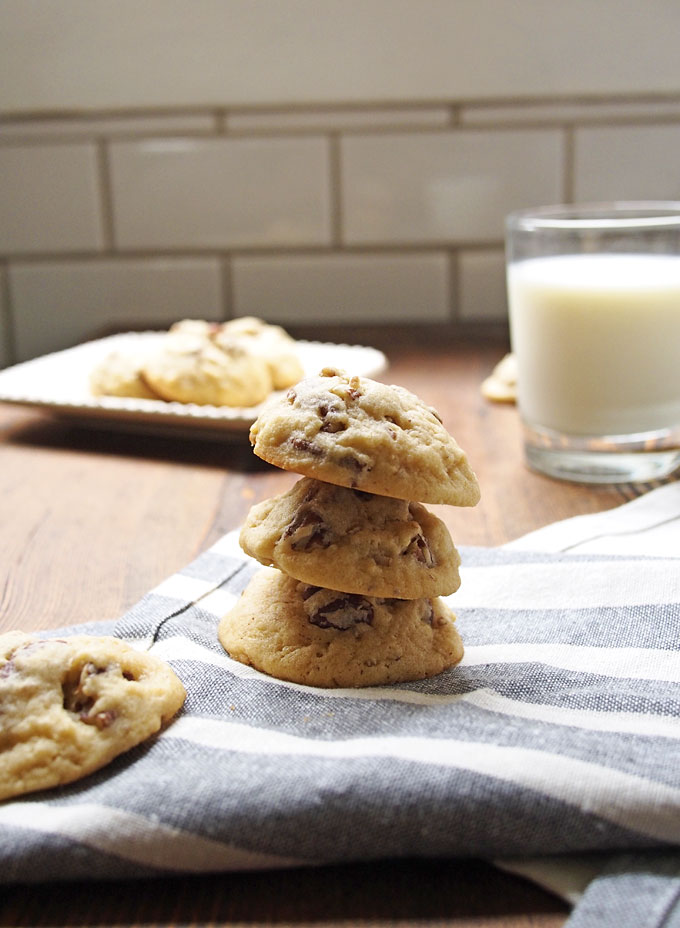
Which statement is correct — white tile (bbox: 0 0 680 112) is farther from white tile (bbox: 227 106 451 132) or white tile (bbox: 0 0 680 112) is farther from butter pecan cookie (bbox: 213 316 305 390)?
butter pecan cookie (bbox: 213 316 305 390)

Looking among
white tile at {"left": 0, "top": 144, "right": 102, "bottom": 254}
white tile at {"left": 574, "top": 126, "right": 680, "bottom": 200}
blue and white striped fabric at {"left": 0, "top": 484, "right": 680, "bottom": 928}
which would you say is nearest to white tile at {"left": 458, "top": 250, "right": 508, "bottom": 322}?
white tile at {"left": 574, "top": 126, "right": 680, "bottom": 200}

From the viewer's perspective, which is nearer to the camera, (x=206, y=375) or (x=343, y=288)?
(x=206, y=375)

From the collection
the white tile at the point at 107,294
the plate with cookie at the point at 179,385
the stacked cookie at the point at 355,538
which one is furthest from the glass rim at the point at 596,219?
the white tile at the point at 107,294

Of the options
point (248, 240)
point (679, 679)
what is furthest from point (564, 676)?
point (248, 240)

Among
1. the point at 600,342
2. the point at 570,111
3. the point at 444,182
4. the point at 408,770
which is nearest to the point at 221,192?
the point at 444,182

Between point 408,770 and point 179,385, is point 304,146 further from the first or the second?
point 408,770

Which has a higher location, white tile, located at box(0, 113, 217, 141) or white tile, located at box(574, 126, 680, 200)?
white tile, located at box(0, 113, 217, 141)

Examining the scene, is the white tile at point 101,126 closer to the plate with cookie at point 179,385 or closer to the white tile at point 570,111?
the white tile at point 570,111
